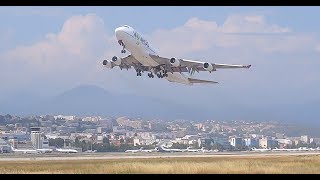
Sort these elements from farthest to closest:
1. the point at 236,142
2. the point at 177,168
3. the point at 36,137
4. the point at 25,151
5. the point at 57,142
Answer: the point at 57,142
the point at 236,142
the point at 25,151
the point at 36,137
the point at 177,168

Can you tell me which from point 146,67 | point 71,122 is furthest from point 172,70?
point 71,122

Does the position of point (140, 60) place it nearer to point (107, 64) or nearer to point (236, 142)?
point (107, 64)

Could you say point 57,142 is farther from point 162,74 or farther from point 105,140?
point 162,74

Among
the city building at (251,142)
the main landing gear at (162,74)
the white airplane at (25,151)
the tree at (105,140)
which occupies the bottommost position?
the white airplane at (25,151)

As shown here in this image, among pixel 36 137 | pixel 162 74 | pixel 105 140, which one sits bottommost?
pixel 105 140

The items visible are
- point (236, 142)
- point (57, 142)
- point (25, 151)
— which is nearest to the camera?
point (25, 151)

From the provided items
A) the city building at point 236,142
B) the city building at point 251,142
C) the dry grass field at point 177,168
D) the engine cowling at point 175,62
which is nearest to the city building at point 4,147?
the engine cowling at point 175,62

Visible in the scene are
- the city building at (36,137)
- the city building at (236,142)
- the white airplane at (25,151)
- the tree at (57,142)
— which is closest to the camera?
the city building at (36,137)

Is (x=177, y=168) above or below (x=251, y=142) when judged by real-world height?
above

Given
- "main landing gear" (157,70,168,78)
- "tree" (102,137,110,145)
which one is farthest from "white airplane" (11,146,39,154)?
"main landing gear" (157,70,168,78)

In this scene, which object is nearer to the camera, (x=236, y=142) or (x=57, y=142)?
(x=236, y=142)

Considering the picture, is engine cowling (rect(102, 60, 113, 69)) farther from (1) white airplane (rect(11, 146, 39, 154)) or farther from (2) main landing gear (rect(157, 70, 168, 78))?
(1) white airplane (rect(11, 146, 39, 154))

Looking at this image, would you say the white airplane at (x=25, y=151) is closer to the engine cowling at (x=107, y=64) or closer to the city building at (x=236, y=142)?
the engine cowling at (x=107, y=64)

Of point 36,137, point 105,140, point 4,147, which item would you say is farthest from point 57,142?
point 4,147
